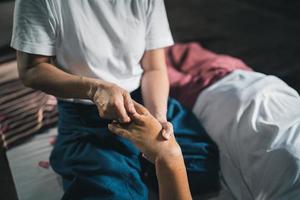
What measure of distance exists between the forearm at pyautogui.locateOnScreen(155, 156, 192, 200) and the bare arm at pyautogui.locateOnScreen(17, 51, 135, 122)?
0.32 feet

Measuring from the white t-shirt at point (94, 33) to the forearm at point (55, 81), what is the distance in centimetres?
4

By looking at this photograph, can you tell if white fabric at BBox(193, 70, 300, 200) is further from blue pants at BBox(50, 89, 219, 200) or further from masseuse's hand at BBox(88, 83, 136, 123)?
masseuse's hand at BBox(88, 83, 136, 123)

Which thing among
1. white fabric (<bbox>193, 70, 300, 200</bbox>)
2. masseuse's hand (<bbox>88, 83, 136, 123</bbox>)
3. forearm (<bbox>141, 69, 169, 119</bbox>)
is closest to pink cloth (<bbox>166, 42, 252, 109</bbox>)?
white fabric (<bbox>193, 70, 300, 200</bbox>)

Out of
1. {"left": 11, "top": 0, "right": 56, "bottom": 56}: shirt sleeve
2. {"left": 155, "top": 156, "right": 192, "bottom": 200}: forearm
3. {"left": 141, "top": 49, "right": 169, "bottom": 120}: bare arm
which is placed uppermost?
{"left": 11, "top": 0, "right": 56, "bottom": 56}: shirt sleeve

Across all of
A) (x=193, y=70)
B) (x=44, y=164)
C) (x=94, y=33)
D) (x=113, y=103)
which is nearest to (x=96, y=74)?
(x=94, y=33)

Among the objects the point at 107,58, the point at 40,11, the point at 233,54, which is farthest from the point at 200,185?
the point at 233,54

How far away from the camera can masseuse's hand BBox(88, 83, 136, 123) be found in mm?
626

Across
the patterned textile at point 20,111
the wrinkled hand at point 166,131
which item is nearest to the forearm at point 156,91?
the wrinkled hand at point 166,131

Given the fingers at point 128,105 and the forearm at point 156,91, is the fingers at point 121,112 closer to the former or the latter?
the fingers at point 128,105

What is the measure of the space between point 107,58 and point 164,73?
150 millimetres

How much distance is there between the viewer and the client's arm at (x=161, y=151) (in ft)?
2.13

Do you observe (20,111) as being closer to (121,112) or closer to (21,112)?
(21,112)

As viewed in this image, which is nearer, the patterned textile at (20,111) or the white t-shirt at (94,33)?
the white t-shirt at (94,33)

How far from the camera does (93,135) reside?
0.79 meters
